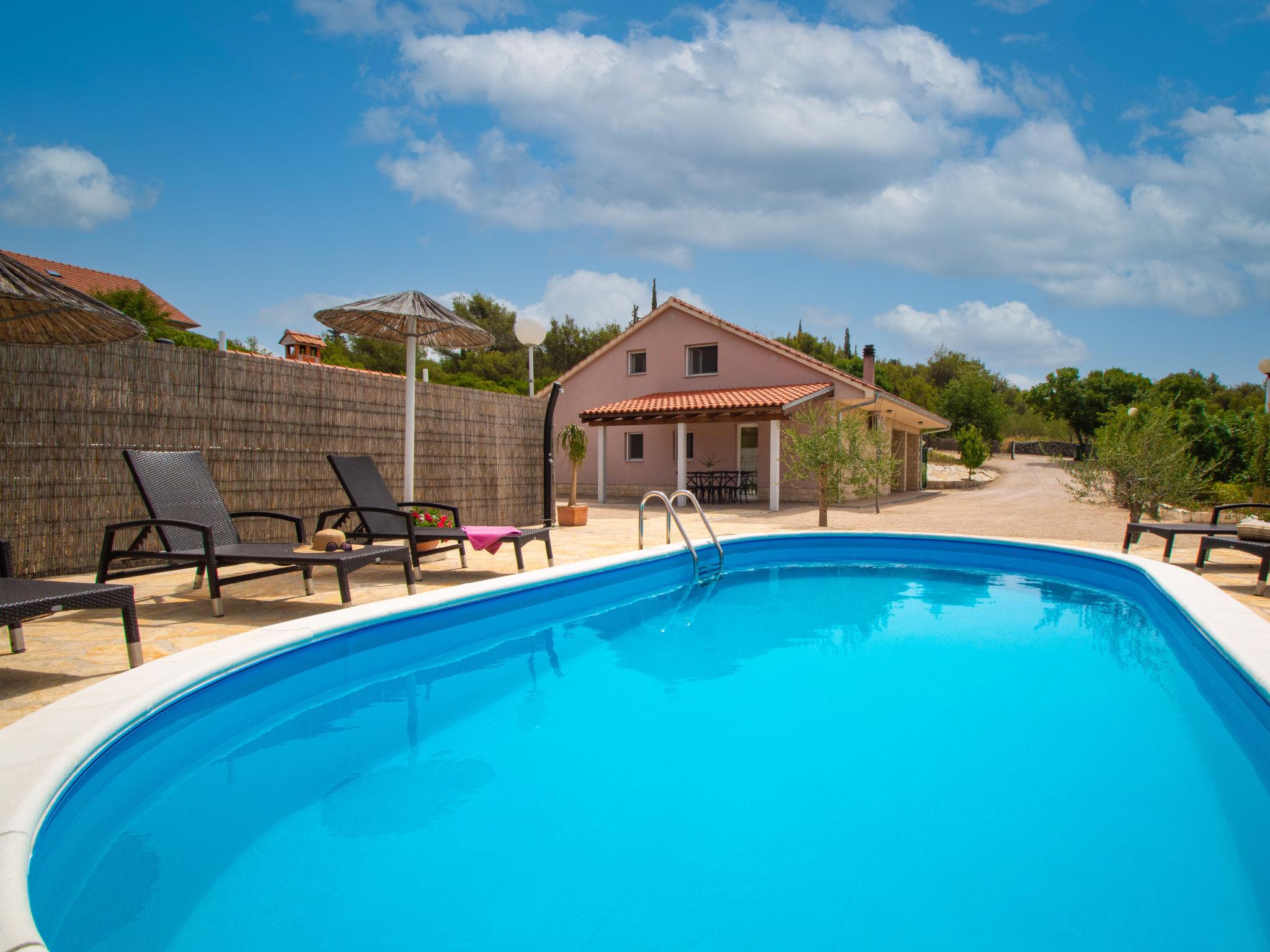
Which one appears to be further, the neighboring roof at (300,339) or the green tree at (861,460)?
the neighboring roof at (300,339)

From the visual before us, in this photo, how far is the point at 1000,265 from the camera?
2820cm

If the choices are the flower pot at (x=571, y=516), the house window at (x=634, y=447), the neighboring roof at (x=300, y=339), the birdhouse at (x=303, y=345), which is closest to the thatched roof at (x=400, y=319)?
the flower pot at (x=571, y=516)

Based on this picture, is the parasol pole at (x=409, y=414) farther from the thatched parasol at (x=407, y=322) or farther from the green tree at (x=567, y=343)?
the green tree at (x=567, y=343)

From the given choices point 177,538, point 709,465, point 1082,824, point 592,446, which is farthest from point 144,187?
point 1082,824

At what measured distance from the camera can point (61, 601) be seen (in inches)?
124

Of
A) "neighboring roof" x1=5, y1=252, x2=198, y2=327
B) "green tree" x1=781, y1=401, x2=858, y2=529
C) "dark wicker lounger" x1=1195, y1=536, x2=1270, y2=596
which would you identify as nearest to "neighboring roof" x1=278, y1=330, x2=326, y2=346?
"neighboring roof" x1=5, y1=252, x2=198, y2=327

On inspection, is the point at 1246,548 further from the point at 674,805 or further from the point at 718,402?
the point at 718,402

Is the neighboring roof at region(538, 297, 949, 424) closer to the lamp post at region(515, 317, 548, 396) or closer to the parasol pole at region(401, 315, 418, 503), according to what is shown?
the lamp post at region(515, 317, 548, 396)

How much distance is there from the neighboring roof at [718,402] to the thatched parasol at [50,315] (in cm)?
1244

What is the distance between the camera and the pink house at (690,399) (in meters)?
18.1

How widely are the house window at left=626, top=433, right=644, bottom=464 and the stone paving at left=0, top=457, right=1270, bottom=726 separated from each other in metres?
4.34

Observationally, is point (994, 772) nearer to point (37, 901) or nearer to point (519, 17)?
point (37, 901)

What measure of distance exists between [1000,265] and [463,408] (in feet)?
83.8

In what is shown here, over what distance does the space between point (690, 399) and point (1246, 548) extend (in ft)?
45.2
